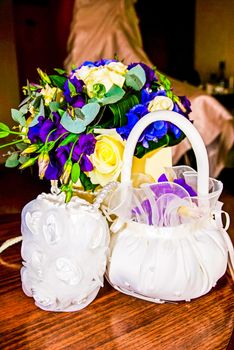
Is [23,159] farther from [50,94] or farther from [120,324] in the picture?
[120,324]

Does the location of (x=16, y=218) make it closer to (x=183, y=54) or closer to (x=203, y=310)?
(x=203, y=310)

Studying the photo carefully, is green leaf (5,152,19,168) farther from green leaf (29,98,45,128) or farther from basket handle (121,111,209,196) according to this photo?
basket handle (121,111,209,196)

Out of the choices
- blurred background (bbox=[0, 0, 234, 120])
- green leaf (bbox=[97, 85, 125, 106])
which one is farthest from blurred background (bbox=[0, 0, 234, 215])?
green leaf (bbox=[97, 85, 125, 106])

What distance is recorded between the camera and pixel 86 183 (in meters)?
0.75

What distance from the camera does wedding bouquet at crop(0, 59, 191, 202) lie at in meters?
0.67

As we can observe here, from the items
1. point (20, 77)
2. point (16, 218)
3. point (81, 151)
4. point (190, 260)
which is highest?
point (81, 151)

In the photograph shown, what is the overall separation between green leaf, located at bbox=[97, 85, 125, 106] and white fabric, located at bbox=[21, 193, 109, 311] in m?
0.17

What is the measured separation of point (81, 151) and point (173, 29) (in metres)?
5.00

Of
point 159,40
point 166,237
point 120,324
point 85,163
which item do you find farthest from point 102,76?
point 159,40

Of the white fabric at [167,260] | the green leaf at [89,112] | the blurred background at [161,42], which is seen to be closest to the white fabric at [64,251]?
the white fabric at [167,260]

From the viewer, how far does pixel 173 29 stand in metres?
5.25

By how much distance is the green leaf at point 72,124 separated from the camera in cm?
65

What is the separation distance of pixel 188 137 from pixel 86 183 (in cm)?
21

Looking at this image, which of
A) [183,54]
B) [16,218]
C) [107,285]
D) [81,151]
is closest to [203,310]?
[107,285]
